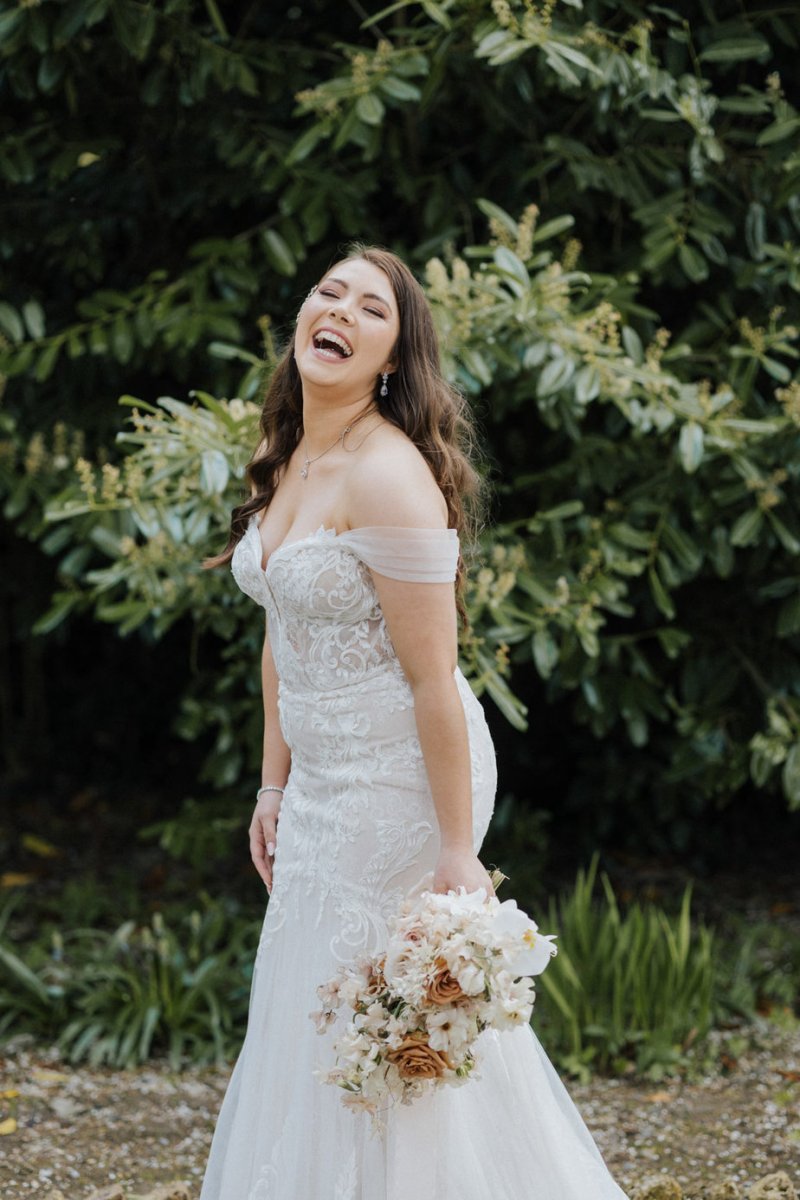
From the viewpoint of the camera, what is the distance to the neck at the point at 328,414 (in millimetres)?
2305

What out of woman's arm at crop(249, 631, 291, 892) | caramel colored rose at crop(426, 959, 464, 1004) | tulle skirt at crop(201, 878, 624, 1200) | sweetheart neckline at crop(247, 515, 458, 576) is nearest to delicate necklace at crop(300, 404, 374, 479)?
sweetheart neckline at crop(247, 515, 458, 576)

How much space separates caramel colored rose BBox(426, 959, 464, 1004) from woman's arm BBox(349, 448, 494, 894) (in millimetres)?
170

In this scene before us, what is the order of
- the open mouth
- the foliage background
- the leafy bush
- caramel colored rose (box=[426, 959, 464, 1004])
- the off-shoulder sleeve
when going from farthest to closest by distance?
the leafy bush → the foliage background → the open mouth → the off-shoulder sleeve → caramel colored rose (box=[426, 959, 464, 1004])

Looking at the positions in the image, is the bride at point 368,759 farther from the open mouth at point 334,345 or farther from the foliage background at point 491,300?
the foliage background at point 491,300

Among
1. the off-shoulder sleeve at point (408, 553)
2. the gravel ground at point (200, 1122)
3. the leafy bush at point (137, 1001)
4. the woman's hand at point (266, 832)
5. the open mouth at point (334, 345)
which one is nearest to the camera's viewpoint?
the off-shoulder sleeve at point (408, 553)

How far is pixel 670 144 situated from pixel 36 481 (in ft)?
6.41

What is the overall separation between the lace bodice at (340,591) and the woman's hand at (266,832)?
372mm

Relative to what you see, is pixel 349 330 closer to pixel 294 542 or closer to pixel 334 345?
pixel 334 345

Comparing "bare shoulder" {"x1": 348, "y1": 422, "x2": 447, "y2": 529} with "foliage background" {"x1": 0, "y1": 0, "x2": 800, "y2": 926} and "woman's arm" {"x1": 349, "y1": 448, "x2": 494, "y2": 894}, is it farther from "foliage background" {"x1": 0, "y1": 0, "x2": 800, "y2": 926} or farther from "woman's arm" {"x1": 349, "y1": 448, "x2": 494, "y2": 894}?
"foliage background" {"x1": 0, "y1": 0, "x2": 800, "y2": 926}

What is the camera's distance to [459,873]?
6.95ft

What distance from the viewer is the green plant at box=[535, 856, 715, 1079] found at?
145 inches

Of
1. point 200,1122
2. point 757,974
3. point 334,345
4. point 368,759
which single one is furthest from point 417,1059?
point 757,974

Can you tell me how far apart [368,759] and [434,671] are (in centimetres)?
20

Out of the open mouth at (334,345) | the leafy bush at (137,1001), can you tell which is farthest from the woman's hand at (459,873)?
the leafy bush at (137,1001)
